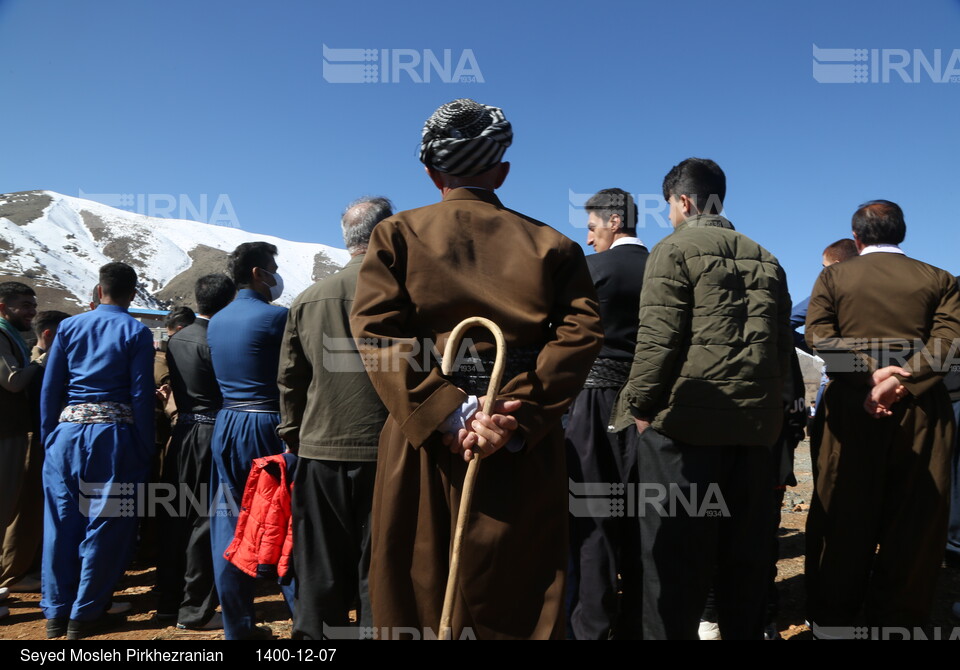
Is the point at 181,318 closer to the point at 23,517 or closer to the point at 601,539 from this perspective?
the point at 23,517

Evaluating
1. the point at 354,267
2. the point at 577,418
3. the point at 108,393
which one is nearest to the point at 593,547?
the point at 577,418

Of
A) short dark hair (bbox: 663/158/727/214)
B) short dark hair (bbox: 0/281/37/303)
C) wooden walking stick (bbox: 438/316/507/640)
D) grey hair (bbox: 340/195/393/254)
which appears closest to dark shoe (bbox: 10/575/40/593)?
short dark hair (bbox: 0/281/37/303)

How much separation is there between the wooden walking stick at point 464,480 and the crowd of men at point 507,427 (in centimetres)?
3

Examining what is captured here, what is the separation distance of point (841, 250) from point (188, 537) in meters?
5.18

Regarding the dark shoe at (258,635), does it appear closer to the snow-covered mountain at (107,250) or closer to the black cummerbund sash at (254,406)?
the black cummerbund sash at (254,406)

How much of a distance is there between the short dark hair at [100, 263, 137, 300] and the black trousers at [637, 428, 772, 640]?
3.41 m

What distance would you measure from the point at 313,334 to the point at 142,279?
7675cm

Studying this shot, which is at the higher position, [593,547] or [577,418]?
[577,418]

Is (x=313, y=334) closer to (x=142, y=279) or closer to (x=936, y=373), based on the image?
(x=936, y=373)

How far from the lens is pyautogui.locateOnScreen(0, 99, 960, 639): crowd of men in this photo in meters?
1.95

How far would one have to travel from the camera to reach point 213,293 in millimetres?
4262

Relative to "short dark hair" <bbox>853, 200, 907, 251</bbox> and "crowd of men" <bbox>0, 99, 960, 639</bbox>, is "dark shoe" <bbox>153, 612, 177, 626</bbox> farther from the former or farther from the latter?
"short dark hair" <bbox>853, 200, 907, 251</bbox>

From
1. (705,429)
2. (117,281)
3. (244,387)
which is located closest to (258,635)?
(244,387)

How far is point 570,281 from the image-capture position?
2.09 metres
